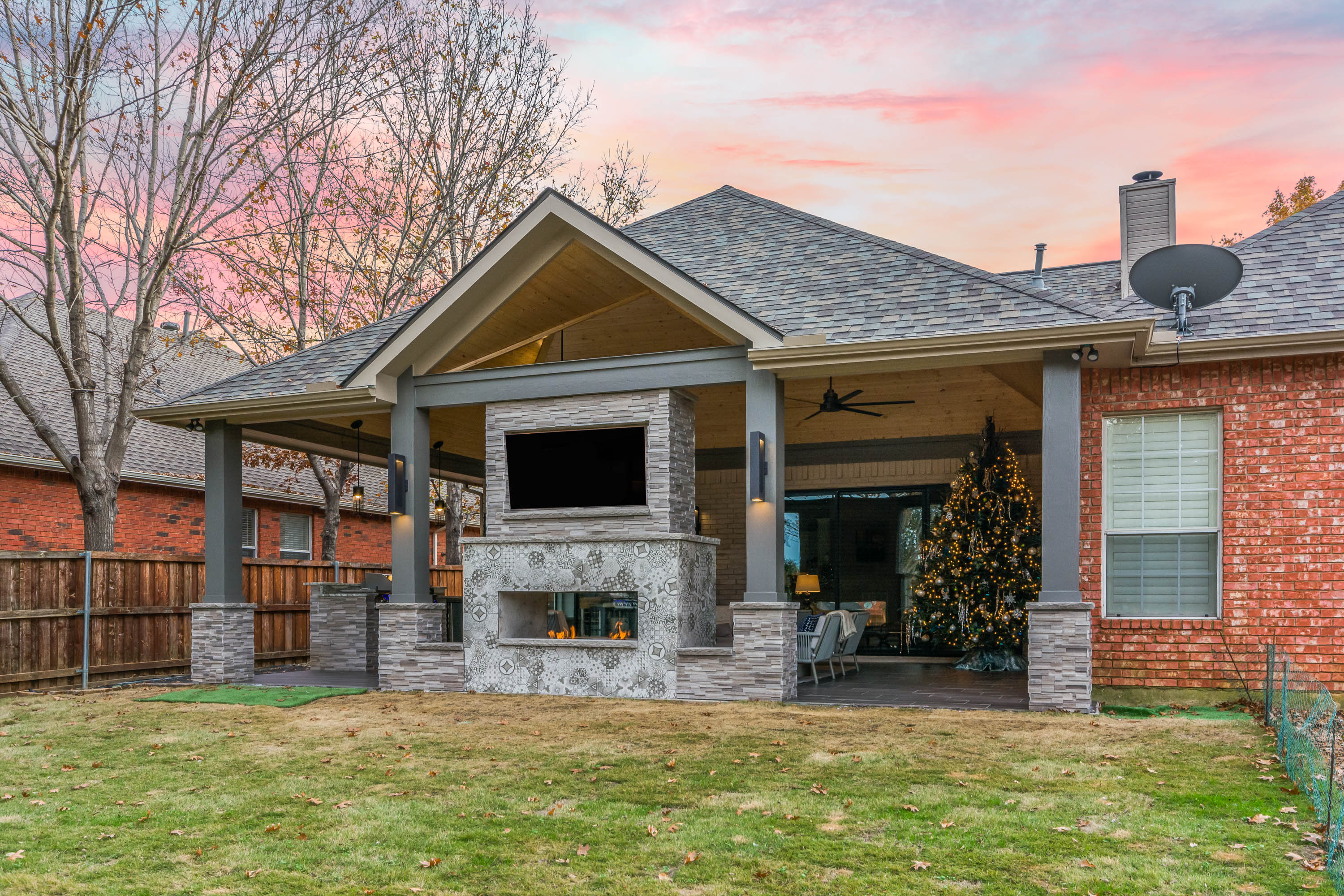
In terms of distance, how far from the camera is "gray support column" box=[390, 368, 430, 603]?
10.8 meters

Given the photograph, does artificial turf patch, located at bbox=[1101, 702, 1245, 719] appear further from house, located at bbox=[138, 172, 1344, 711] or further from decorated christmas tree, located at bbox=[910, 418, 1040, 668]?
decorated christmas tree, located at bbox=[910, 418, 1040, 668]

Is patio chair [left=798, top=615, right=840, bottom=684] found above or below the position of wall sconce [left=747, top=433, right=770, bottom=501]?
below

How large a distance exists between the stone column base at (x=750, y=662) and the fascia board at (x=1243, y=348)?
13.1ft

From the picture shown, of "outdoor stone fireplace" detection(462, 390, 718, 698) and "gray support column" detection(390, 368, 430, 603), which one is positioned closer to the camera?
"outdoor stone fireplace" detection(462, 390, 718, 698)

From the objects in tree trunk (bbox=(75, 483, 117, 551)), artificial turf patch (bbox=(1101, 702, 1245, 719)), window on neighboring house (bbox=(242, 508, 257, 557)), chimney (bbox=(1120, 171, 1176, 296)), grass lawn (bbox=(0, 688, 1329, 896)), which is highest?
chimney (bbox=(1120, 171, 1176, 296))

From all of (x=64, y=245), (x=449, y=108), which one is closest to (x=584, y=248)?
(x=64, y=245)

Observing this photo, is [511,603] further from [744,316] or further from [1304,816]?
[1304,816]

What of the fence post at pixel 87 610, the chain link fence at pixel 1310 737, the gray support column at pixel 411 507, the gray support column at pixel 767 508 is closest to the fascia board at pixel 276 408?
the gray support column at pixel 411 507

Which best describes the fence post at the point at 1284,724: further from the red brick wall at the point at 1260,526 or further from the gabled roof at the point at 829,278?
the gabled roof at the point at 829,278

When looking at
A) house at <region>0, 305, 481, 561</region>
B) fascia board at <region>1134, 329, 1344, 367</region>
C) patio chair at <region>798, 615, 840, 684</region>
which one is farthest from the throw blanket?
house at <region>0, 305, 481, 561</region>

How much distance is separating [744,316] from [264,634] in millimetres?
8863

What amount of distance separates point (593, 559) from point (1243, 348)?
625cm

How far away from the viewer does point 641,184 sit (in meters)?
22.5

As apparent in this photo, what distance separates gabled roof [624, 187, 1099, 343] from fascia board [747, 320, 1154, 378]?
0.44 ft
